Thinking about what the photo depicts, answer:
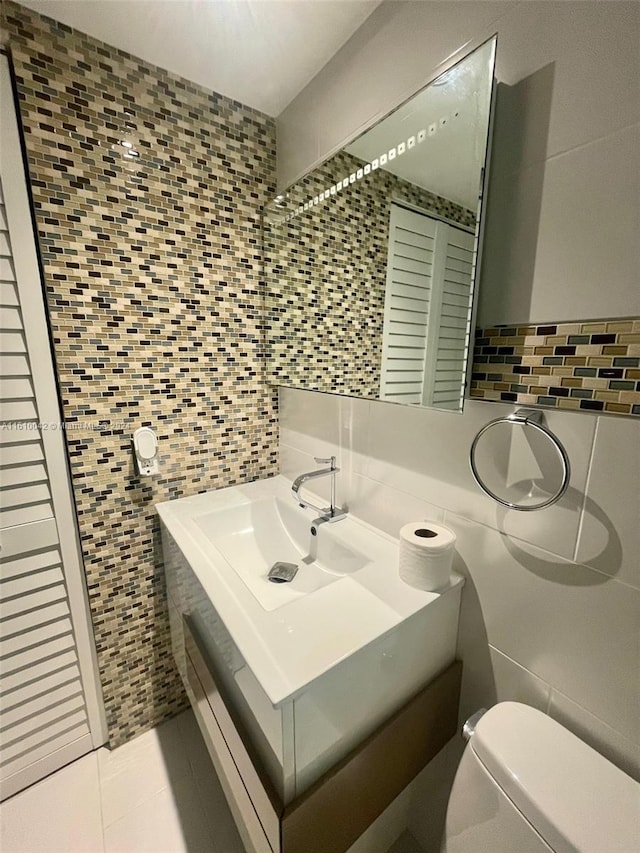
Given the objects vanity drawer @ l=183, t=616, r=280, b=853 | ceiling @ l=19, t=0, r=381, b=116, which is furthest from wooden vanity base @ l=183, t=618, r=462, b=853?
ceiling @ l=19, t=0, r=381, b=116

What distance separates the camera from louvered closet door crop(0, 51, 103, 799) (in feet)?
3.16

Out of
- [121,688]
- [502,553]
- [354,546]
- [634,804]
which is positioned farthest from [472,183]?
[121,688]

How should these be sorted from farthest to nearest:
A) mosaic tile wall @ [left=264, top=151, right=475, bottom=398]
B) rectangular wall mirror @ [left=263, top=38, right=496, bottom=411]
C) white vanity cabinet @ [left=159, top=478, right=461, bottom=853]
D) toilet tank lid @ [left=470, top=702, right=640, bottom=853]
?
1. mosaic tile wall @ [left=264, top=151, right=475, bottom=398]
2. rectangular wall mirror @ [left=263, top=38, right=496, bottom=411]
3. white vanity cabinet @ [left=159, top=478, right=461, bottom=853]
4. toilet tank lid @ [left=470, top=702, right=640, bottom=853]

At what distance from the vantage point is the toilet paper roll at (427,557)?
784mm

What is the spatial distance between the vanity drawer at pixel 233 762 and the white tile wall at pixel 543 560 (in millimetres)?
534

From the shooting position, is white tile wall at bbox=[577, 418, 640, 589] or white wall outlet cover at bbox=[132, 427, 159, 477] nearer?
white tile wall at bbox=[577, 418, 640, 589]

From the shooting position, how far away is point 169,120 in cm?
111

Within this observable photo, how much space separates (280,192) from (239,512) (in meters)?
1.18

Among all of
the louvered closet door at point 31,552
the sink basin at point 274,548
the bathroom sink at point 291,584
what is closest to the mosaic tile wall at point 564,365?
the bathroom sink at point 291,584

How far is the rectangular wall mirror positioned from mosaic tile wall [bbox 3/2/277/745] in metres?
0.19

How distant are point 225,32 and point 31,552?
161cm

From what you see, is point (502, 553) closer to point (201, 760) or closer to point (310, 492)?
point (310, 492)

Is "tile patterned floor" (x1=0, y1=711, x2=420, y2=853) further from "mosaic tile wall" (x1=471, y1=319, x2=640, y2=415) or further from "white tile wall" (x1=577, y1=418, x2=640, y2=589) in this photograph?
"mosaic tile wall" (x1=471, y1=319, x2=640, y2=415)

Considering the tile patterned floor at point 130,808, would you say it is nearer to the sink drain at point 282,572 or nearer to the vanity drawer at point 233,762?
the vanity drawer at point 233,762
